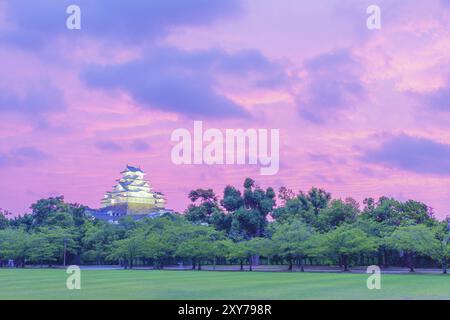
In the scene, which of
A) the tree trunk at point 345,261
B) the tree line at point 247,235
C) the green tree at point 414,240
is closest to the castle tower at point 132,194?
the tree line at point 247,235

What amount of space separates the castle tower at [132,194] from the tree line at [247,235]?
24.0 meters

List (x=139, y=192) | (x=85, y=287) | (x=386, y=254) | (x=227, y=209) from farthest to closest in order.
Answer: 1. (x=139, y=192)
2. (x=227, y=209)
3. (x=386, y=254)
4. (x=85, y=287)

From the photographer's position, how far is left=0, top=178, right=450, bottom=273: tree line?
156ft

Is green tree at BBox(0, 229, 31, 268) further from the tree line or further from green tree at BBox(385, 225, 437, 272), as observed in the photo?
green tree at BBox(385, 225, 437, 272)

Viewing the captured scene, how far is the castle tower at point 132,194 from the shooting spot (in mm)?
96562

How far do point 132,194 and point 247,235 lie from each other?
124ft

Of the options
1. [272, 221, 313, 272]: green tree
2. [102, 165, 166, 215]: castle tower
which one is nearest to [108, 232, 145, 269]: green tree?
[272, 221, 313, 272]: green tree

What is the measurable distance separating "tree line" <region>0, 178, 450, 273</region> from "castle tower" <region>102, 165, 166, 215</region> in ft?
78.8

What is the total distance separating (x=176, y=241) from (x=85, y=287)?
2797 centimetres

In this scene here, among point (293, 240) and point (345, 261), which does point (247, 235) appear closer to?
point (293, 240)

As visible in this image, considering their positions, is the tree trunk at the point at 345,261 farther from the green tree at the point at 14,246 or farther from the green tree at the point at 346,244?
the green tree at the point at 14,246

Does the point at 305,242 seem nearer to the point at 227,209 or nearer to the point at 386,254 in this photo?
the point at 386,254

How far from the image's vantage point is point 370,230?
51531mm
